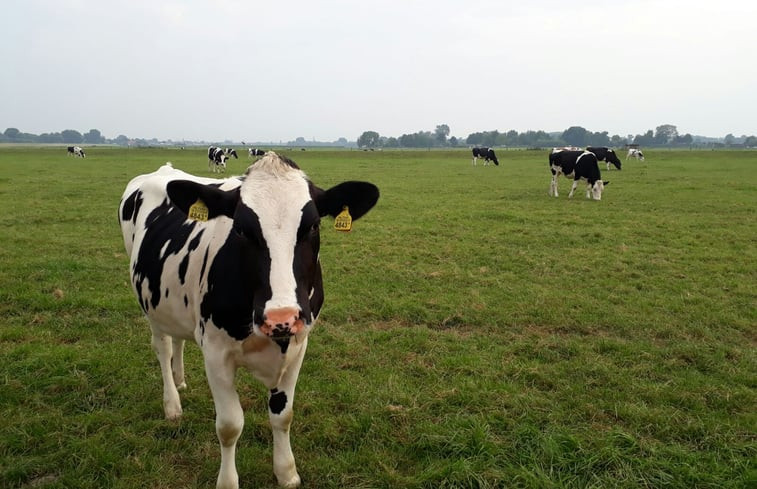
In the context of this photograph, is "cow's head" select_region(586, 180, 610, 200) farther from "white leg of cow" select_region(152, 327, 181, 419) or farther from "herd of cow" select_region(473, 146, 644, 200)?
"white leg of cow" select_region(152, 327, 181, 419)

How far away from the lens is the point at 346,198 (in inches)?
131

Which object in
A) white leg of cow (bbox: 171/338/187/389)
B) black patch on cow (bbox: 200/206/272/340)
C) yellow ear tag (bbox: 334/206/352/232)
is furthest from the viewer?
white leg of cow (bbox: 171/338/187/389)

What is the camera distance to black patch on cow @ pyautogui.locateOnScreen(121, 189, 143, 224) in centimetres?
497

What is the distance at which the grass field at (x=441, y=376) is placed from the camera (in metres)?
3.76

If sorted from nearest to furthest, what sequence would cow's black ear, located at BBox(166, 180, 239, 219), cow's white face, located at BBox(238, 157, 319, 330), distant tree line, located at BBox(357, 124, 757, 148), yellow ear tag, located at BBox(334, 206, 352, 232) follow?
cow's white face, located at BBox(238, 157, 319, 330) < cow's black ear, located at BBox(166, 180, 239, 219) < yellow ear tag, located at BBox(334, 206, 352, 232) < distant tree line, located at BBox(357, 124, 757, 148)

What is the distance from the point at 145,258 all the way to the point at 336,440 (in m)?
2.19

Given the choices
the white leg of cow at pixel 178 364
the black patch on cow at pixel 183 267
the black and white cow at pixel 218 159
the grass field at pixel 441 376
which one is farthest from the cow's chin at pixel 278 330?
the black and white cow at pixel 218 159

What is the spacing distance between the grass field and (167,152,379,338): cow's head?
1.64 m

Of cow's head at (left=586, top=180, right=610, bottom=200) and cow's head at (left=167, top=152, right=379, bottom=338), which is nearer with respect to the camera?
cow's head at (left=167, top=152, right=379, bottom=338)

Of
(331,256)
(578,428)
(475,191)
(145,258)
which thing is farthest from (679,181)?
(145,258)

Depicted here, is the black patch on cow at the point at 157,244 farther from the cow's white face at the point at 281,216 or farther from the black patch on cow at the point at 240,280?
the cow's white face at the point at 281,216

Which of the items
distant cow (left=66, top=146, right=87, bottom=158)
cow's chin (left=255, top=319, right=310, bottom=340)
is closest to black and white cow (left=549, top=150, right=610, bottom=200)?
cow's chin (left=255, top=319, right=310, bottom=340)

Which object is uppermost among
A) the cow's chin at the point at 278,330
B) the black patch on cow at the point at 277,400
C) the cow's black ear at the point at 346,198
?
the cow's black ear at the point at 346,198

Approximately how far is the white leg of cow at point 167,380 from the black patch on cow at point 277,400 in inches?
54.7
